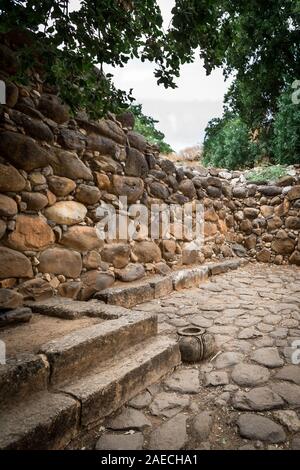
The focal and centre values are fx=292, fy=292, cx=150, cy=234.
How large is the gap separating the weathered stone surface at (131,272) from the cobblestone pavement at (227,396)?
0.60m

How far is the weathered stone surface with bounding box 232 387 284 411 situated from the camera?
5.22 ft

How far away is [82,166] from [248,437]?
262 cm

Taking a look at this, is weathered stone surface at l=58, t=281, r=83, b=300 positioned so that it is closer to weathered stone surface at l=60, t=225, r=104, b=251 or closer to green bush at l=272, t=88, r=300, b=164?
weathered stone surface at l=60, t=225, r=104, b=251


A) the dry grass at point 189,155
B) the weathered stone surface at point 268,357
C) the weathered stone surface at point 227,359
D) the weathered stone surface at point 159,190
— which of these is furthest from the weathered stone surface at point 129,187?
the dry grass at point 189,155

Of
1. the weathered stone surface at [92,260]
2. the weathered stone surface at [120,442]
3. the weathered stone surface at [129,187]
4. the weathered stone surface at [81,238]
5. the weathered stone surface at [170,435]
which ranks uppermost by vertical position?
the weathered stone surface at [129,187]

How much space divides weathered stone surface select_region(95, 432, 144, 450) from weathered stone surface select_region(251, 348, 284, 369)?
106 cm

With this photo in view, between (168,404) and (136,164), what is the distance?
2840 millimetres

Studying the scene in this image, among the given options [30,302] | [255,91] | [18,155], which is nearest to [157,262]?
[30,302]

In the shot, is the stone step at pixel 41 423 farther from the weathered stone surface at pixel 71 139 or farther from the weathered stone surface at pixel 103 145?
the weathered stone surface at pixel 103 145

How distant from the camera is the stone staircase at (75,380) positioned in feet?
4.18

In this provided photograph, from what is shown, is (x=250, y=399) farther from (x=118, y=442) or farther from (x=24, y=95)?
(x=24, y=95)

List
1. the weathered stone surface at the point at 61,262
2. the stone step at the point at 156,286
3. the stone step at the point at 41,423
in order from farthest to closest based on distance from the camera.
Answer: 1. the stone step at the point at 156,286
2. the weathered stone surface at the point at 61,262
3. the stone step at the point at 41,423
